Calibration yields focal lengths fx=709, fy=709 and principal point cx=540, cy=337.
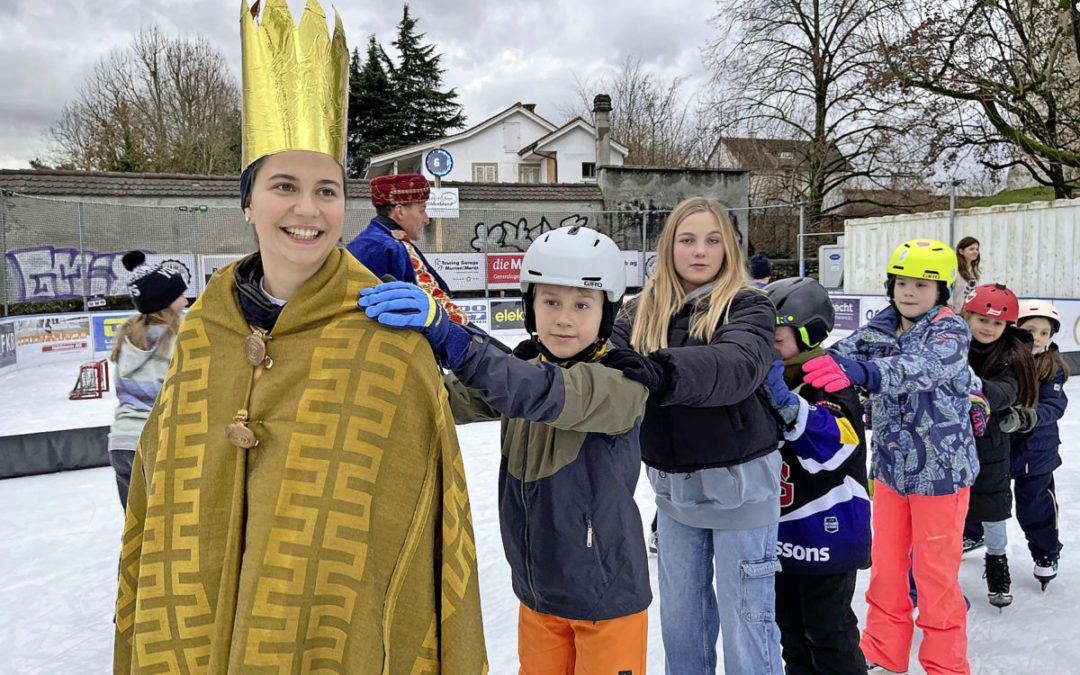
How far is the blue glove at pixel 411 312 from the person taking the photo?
129 centimetres

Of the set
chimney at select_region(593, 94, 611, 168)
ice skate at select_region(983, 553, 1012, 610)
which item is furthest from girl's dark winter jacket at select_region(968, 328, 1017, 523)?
chimney at select_region(593, 94, 611, 168)

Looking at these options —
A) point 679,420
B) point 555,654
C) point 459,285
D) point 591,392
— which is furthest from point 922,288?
point 459,285

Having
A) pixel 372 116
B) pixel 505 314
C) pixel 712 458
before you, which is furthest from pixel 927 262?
pixel 372 116

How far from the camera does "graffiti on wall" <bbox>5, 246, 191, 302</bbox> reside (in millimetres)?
11883

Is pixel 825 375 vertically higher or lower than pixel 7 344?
higher

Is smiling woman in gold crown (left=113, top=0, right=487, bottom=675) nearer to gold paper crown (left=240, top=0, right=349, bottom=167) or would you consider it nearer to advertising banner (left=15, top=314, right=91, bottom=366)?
gold paper crown (left=240, top=0, right=349, bottom=167)

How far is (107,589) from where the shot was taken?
145 inches

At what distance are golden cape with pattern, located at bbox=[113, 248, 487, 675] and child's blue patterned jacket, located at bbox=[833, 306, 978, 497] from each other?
1818 mm

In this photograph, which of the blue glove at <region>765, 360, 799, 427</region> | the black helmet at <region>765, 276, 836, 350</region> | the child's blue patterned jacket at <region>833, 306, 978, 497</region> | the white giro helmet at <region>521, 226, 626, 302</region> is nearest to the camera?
the white giro helmet at <region>521, 226, 626, 302</region>

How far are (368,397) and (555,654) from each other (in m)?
1.00

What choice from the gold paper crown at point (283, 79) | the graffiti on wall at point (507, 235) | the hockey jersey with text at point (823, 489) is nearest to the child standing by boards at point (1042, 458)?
the hockey jersey with text at point (823, 489)

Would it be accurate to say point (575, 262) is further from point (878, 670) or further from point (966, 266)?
point (966, 266)

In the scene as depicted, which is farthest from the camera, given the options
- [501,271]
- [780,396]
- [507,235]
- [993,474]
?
[507,235]

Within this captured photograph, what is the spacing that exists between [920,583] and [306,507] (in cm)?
234
